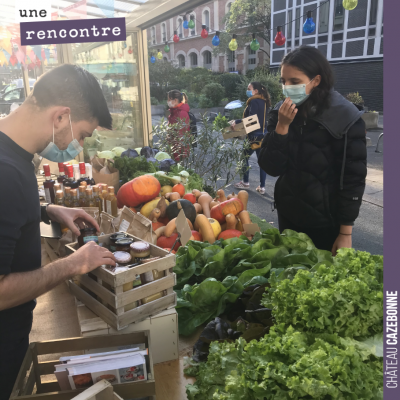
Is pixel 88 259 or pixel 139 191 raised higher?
pixel 88 259

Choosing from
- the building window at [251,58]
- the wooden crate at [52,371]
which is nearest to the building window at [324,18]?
the building window at [251,58]

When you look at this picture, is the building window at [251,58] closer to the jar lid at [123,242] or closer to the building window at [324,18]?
the building window at [324,18]

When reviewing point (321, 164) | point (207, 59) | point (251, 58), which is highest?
point (207, 59)

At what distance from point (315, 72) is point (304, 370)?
6.28 ft

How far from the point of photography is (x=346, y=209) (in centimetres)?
228

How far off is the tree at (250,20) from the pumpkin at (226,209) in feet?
90.9

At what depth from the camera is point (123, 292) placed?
1.34 m

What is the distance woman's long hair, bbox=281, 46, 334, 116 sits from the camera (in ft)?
7.55

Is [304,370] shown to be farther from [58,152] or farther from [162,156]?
[162,156]

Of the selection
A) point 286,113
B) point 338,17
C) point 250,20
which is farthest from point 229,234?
point 250,20

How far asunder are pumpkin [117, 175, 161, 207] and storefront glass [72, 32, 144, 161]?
8.66 ft

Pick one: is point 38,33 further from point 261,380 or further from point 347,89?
→ point 347,89

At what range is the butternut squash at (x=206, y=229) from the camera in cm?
262

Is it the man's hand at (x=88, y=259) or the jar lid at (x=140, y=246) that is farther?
the jar lid at (x=140, y=246)
